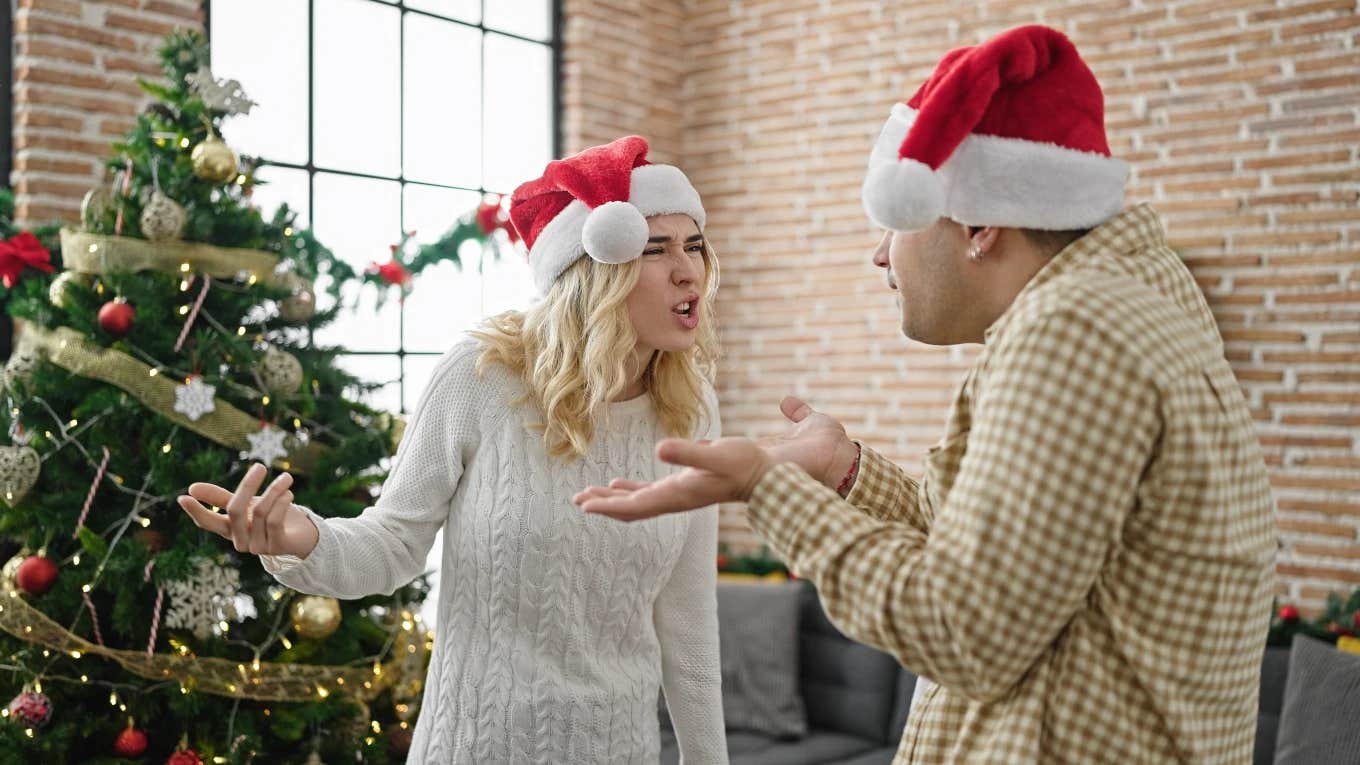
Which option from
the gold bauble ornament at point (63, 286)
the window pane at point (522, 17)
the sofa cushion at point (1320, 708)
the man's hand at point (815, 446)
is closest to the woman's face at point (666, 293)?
the man's hand at point (815, 446)

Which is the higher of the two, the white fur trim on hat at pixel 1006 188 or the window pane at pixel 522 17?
the window pane at pixel 522 17

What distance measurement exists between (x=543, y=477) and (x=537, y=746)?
1.34 feet

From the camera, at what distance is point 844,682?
438cm

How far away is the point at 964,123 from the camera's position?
3.94ft

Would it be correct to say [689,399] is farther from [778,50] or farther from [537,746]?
[778,50]

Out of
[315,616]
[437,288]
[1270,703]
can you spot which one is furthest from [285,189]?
[1270,703]

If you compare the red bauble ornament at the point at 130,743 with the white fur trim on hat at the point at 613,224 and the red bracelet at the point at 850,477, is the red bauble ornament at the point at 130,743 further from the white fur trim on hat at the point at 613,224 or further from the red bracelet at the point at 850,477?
the red bracelet at the point at 850,477

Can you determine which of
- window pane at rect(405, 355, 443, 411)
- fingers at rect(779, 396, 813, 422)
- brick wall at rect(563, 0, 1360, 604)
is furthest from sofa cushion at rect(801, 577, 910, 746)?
fingers at rect(779, 396, 813, 422)

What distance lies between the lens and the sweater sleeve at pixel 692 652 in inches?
81.5

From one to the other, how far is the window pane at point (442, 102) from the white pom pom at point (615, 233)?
3.12 metres

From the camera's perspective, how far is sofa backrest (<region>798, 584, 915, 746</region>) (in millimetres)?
4301

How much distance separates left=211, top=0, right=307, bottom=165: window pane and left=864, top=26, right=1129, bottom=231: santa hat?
11.4 ft

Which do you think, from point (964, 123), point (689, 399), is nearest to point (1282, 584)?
point (689, 399)

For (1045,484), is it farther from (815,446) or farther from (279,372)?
(279,372)
